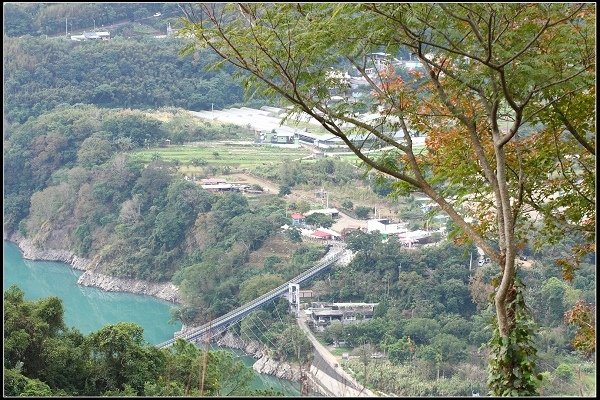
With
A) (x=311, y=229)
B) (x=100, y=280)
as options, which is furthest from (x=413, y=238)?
(x=100, y=280)

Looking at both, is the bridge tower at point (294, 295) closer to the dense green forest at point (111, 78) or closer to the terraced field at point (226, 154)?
the terraced field at point (226, 154)

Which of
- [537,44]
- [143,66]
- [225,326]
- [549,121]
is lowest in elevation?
[225,326]

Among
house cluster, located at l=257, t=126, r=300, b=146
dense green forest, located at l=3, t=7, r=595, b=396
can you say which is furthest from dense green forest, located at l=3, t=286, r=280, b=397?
house cluster, located at l=257, t=126, r=300, b=146

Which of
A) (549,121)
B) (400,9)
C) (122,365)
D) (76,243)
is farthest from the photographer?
(76,243)

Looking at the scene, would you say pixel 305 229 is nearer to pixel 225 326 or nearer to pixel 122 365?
pixel 225 326

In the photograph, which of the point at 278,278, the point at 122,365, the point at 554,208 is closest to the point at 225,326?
the point at 278,278

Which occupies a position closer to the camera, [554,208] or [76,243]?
[554,208]

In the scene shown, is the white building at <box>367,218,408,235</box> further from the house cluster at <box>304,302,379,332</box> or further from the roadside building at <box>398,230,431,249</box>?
the house cluster at <box>304,302,379,332</box>
